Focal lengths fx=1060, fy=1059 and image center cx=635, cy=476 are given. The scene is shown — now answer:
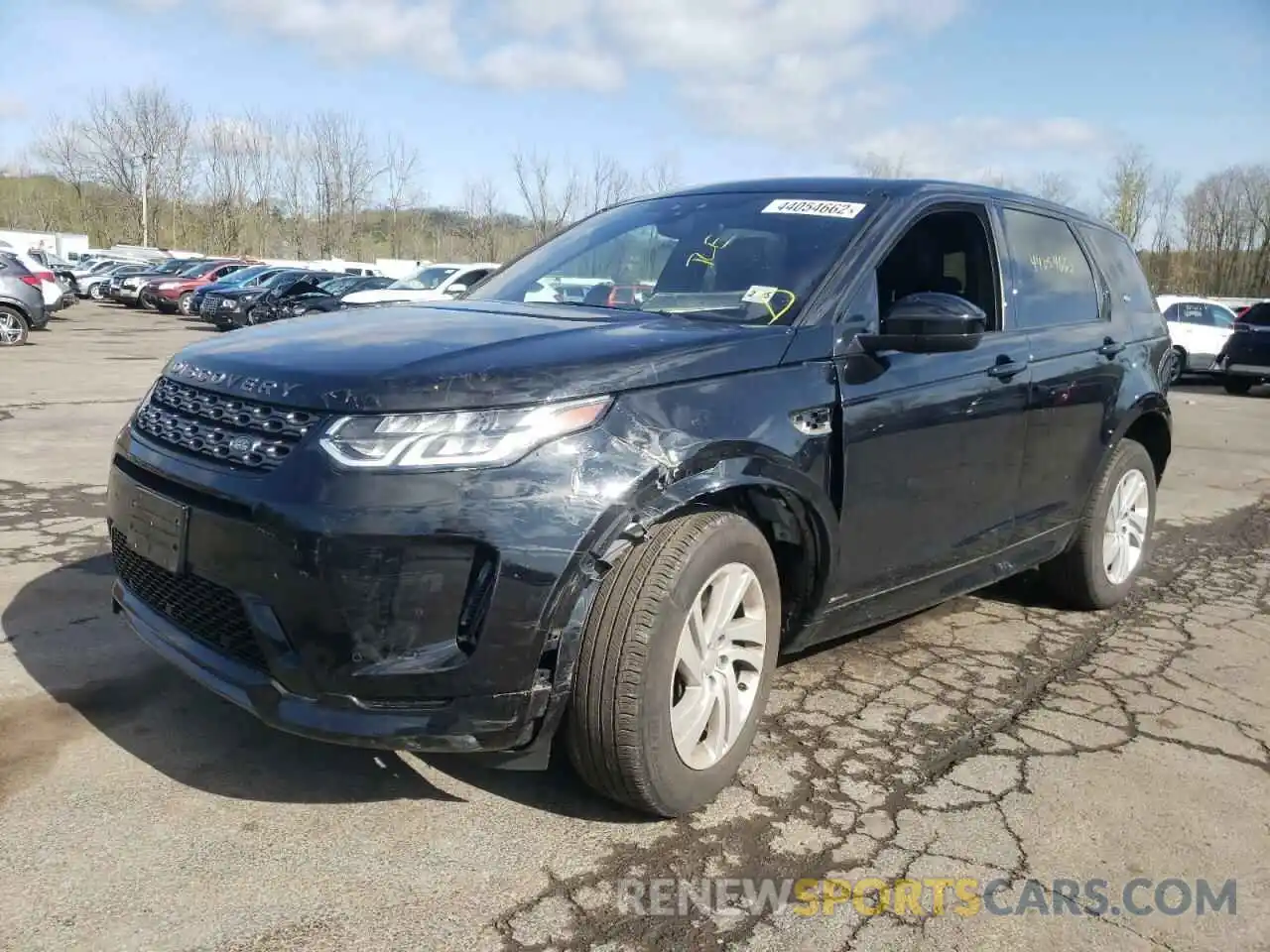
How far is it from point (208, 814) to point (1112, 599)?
4.14m

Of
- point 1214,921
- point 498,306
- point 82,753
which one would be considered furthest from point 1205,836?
point 82,753

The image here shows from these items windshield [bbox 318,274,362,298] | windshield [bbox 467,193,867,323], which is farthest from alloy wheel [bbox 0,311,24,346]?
windshield [bbox 467,193,867,323]

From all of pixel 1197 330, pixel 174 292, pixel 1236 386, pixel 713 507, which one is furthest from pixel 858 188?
pixel 174 292

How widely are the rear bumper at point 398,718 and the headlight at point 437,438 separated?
568 mm

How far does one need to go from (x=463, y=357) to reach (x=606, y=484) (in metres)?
0.49

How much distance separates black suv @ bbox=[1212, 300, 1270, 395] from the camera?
18031 mm

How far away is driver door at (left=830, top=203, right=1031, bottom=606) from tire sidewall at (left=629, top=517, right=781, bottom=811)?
38 cm

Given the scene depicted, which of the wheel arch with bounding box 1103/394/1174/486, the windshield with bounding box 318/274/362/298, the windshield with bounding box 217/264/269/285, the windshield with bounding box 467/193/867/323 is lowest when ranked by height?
the wheel arch with bounding box 1103/394/1174/486

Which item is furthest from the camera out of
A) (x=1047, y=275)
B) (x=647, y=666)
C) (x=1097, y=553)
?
(x=1097, y=553)

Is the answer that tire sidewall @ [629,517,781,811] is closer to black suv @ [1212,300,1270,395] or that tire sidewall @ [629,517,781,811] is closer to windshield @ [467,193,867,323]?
windshield @ [467,193,867,323]

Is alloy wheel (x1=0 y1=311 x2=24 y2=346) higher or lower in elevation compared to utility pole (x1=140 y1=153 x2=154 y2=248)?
lower

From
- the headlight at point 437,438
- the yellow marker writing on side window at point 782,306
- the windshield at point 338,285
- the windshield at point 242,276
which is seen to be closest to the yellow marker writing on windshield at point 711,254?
the yellow marker writing on side window at point 782,306

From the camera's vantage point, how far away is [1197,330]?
21.1 m

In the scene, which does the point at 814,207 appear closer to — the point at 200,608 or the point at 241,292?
the point at 200,608
